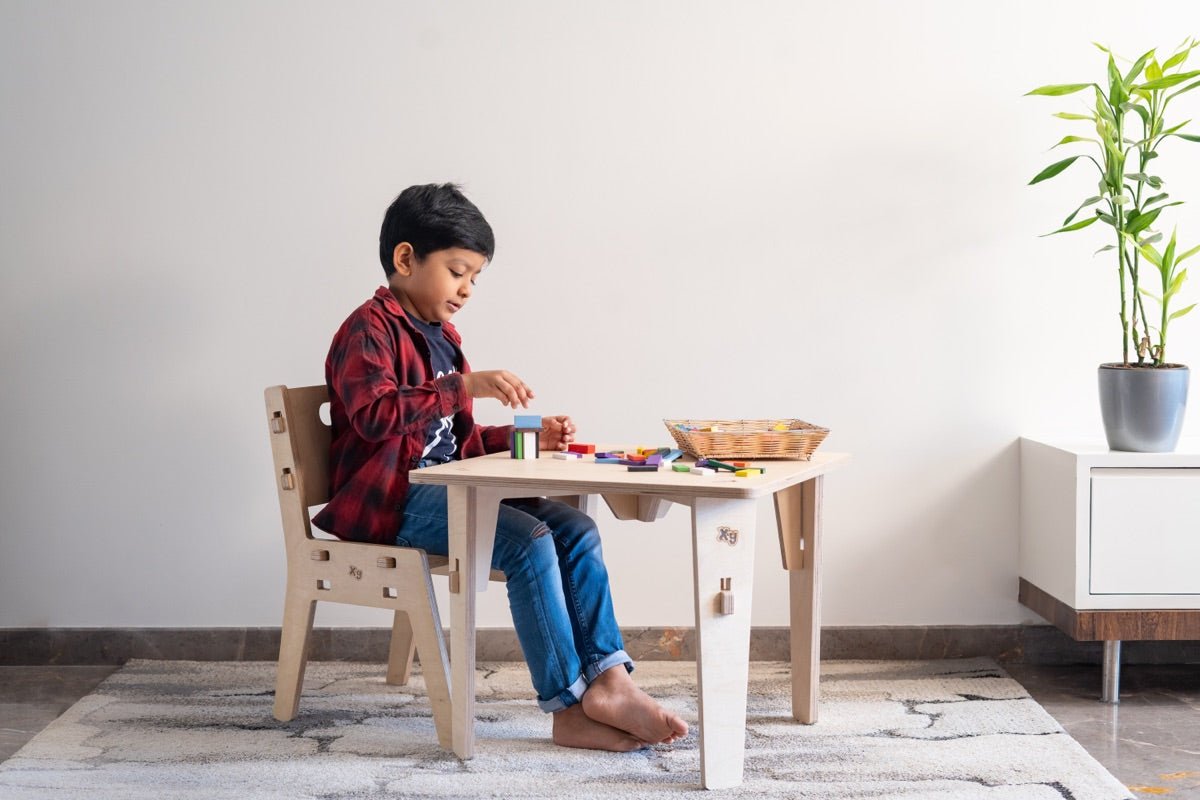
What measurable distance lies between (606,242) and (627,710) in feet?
3.51

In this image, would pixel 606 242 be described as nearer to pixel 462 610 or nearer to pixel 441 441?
pixel 441 441

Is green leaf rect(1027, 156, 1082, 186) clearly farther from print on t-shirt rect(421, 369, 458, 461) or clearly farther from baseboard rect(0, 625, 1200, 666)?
print on t-shirt rect(421, 369, 458, 461)

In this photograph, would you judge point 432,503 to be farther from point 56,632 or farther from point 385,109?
point 56,632

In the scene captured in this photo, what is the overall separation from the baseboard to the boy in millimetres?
594

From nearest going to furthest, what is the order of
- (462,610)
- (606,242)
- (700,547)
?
(700,547) → (462,610) → (606,242)

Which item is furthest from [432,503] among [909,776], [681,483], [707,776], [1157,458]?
[1157,458]

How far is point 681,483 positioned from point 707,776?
1.49ft

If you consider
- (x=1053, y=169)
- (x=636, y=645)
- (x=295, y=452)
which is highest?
(x=1053, y=169)

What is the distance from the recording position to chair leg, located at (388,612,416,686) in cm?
→ 237

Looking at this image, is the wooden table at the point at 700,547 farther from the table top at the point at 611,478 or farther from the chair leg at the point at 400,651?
the chair leg at the point at 400,651

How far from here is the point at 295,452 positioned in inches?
80.8

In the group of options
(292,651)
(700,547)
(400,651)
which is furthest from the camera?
(400,651)

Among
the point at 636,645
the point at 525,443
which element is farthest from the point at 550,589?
the point at 636,645

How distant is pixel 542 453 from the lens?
6.81 feet
